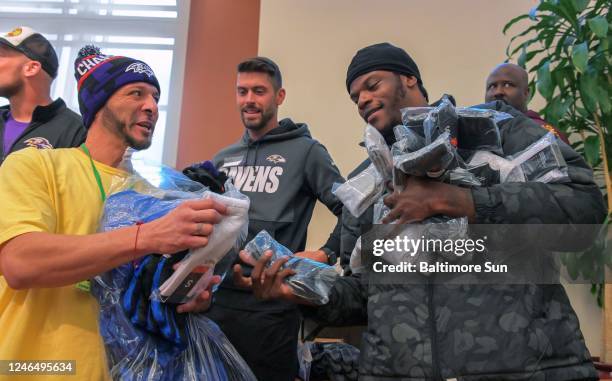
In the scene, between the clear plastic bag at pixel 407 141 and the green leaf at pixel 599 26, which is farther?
the green leaf at pixel 599 26

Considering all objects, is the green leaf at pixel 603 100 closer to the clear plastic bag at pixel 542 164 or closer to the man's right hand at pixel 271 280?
the clear plastic bag at pixel 542 164

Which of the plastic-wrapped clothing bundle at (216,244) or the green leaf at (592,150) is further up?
the green leaf at (592,150)

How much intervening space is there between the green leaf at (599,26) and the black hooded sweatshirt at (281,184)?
5.09ft

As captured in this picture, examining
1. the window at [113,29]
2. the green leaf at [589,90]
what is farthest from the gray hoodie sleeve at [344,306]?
the window at [113,29]

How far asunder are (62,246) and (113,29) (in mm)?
3530

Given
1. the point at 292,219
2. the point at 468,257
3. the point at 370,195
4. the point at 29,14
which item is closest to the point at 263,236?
the point at 370,195

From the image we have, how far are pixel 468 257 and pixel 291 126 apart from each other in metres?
1.15

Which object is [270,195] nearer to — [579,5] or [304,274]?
[304,274]

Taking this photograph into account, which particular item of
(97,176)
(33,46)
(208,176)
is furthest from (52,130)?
(208,176)

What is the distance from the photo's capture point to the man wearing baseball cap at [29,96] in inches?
71.2

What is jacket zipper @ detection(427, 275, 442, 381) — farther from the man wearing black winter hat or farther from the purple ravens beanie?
the purple ravens beanie

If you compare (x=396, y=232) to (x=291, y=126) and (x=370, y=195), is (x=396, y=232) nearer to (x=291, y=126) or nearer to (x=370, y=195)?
(x=370, y=195)

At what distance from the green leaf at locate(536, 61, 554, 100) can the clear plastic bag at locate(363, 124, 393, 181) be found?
2091mm

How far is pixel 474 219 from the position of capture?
927mm
